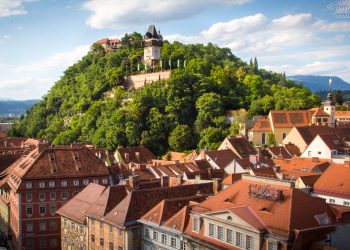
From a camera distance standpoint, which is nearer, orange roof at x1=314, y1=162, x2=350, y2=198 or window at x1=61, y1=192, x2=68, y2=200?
orange roof at x1=314, y1=162, x2=350, y2=198

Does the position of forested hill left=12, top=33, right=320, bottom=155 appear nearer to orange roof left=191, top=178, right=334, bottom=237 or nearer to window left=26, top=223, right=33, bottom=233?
window left=26, top=223, right=33, bottom=233

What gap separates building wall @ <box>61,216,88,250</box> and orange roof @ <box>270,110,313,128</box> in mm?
54588

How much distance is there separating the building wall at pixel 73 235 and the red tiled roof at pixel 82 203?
24.5 inches

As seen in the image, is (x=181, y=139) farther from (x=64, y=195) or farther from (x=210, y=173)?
(x=64, y=195)

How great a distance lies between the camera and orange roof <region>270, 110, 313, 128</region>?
9262 centimetres

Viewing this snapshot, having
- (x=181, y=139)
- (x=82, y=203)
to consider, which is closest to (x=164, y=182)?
(x=82, y=203)

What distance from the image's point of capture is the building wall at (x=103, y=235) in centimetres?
3925

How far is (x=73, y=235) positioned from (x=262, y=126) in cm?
5540

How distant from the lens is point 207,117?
336ft

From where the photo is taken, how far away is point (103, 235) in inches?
1635

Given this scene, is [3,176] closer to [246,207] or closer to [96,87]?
[246,207]

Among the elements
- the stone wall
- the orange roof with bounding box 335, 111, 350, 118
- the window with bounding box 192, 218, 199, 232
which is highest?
the stone wall

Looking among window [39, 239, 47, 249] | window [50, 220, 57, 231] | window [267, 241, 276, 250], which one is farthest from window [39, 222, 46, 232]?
window [267, 241, 276, 250]

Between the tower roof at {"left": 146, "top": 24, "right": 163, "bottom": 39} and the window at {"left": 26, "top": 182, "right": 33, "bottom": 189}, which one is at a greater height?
the tower roof at {"left": 146, "top": 24, "right": 163, "bottom": 39}
